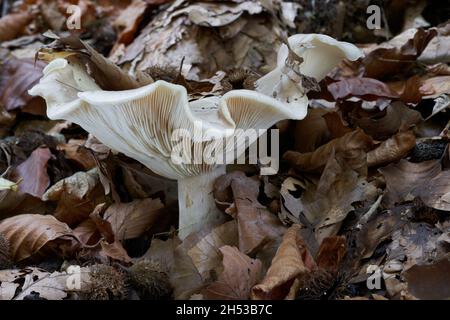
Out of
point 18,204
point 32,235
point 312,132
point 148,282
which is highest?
point 312,132

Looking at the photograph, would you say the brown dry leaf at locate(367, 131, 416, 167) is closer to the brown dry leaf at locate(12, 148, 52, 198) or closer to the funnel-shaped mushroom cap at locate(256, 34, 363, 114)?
the funnel-shaped mushroom cap at locate(256, 34, 363, 114)

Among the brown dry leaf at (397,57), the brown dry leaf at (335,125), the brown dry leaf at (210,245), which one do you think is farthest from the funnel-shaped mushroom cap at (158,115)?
the brown dry leaf at (397,57)

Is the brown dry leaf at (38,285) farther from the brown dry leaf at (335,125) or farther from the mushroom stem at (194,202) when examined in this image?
the brown dry leaf at (335,125)

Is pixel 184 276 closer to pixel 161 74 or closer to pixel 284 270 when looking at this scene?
pixel 284 270

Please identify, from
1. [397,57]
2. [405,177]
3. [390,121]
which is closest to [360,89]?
[390,121]

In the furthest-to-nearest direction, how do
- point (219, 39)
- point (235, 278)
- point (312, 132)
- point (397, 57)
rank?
point (219, 39) → point (397, 57) → point (312, 132) → point (235, 278)

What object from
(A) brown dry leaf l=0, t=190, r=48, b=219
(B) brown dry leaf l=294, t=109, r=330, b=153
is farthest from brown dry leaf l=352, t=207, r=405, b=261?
(A) brown dry leaf l=0, t=190, r=48, b=219
